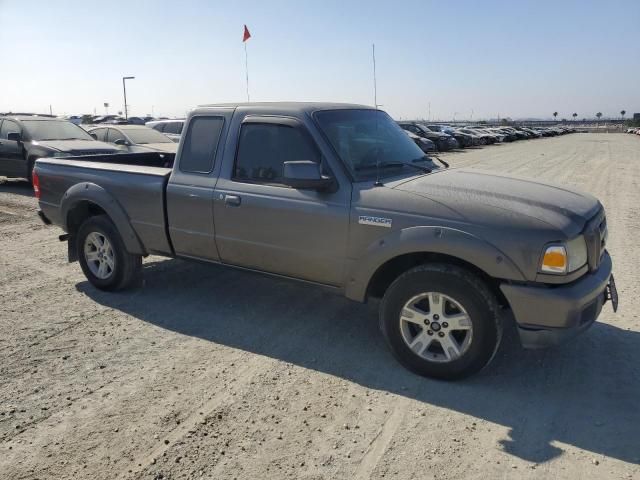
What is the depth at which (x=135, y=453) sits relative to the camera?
2961mm

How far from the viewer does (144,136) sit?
1408 centimetres

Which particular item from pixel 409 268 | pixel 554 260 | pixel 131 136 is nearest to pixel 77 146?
pixel 131 136

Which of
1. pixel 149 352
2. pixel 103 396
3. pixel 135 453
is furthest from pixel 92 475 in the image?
pixel 149 352

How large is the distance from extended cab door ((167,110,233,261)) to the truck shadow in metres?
0.70

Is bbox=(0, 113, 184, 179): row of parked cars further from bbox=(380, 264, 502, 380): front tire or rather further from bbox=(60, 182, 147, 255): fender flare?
bbox=(380, 264, 502, 380): front tire

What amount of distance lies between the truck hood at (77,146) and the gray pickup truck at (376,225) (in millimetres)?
6322

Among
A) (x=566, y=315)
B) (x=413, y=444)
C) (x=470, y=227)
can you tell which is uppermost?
(x=470, y=227)

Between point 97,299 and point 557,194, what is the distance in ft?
14.3

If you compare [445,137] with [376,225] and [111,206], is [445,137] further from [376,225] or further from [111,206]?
[376,225]

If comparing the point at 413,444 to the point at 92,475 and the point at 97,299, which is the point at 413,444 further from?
the point at 97,299

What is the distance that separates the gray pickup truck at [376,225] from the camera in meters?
3.43

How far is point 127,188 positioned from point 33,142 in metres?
8.16

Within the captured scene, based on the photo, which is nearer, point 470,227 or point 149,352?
point 470,227

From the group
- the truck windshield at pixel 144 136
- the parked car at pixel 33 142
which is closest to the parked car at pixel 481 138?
the truck windshield at pixel 144 136
